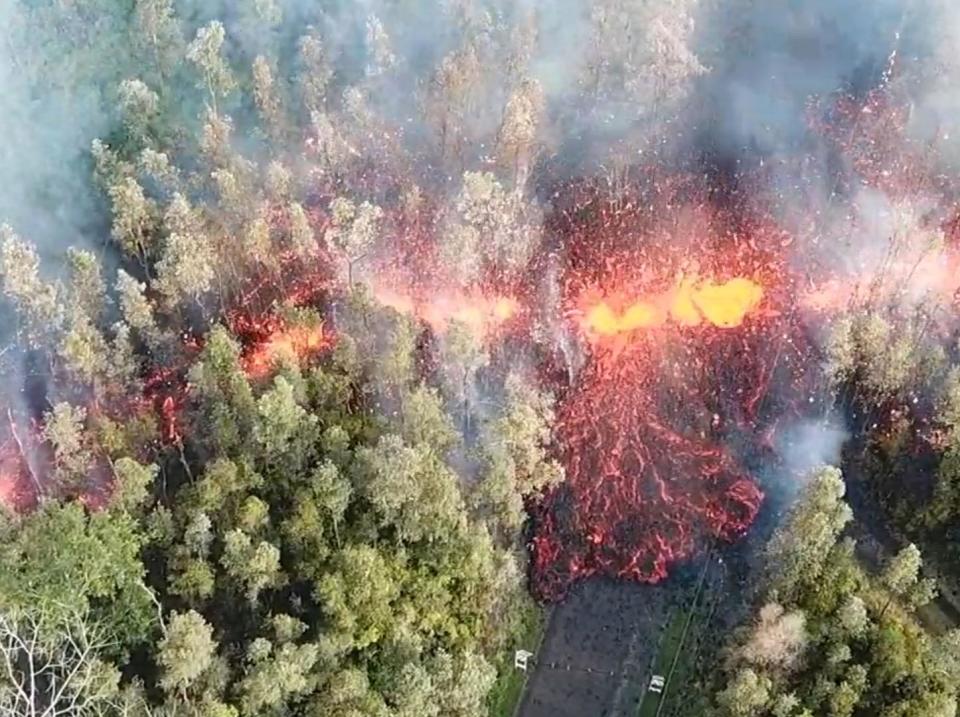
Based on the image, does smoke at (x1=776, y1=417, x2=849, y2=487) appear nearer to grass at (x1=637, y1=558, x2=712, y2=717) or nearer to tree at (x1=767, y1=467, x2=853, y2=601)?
grass at (x1=637, y1=558, x2=712, y2=717)

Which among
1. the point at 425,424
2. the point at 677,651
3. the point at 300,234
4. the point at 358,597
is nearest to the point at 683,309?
the point at 677,651

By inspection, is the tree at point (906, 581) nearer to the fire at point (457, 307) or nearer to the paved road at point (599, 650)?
the paved road at point (599, 650)

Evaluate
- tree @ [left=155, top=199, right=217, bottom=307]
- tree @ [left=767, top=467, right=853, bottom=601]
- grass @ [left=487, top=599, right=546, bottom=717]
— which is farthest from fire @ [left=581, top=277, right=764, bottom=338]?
tree @ [left=155, top=199, right=217, bottom=307]

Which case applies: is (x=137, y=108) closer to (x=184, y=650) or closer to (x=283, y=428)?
(x=283, y=428)

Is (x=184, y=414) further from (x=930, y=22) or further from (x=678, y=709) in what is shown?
(x=930, y=22)

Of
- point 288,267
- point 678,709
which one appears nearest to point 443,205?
point 288,267

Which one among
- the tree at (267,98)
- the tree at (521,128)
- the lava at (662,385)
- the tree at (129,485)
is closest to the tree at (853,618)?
the lava at (662,385)
